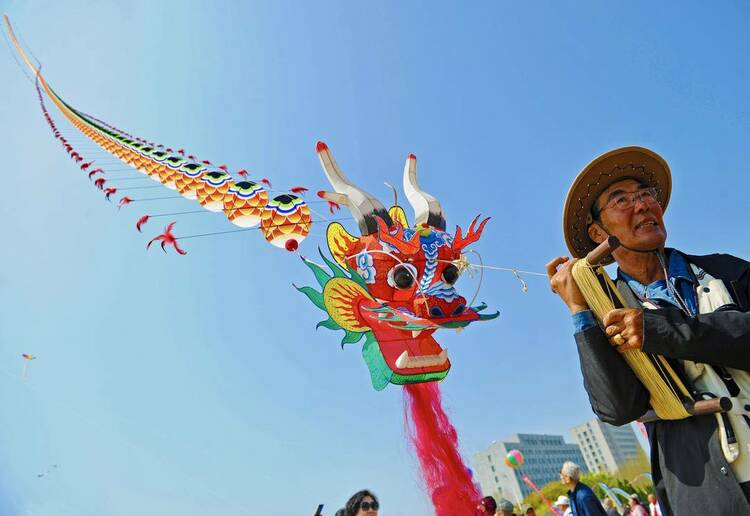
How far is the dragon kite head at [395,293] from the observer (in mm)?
5867

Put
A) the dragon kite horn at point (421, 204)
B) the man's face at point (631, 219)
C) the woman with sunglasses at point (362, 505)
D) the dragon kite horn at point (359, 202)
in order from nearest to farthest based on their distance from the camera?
the man's face at point (631, 219) < the woman with sunglasses at point (362, 505) < the dragon kite horn at point (359, 202) < the dragon kite horn at point (421, 204)

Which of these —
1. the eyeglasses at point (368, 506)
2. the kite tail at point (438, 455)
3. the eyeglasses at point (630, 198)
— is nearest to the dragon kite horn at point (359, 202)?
the kite tail at point (438, 455)

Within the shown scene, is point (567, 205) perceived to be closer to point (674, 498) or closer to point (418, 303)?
point (674, 498)

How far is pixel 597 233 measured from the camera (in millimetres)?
2125

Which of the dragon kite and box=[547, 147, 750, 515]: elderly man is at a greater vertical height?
the dragon kite

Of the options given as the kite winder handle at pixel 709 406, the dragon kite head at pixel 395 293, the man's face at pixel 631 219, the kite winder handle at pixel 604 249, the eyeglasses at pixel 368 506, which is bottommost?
the kite winder handle at pixel 709 406

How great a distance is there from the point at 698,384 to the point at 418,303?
442cm

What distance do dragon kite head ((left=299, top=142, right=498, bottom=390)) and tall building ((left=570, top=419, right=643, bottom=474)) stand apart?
72800 mm

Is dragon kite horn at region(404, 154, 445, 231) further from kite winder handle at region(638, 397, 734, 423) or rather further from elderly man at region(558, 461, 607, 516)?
kite winder handle at region(638, 397, 734, 423)

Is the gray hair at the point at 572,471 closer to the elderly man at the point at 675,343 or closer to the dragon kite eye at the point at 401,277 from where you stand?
the dragon kite eye at the point at 401,277

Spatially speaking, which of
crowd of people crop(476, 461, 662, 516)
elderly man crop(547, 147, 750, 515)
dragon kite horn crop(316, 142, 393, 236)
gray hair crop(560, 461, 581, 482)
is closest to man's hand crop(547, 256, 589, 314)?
elderly man crop(547, 147, 750, 515)

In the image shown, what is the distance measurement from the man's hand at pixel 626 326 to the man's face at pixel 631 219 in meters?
0.50

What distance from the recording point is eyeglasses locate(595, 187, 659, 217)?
1937 mm

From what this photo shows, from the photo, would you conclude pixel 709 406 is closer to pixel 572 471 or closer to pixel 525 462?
pixel 572 471
